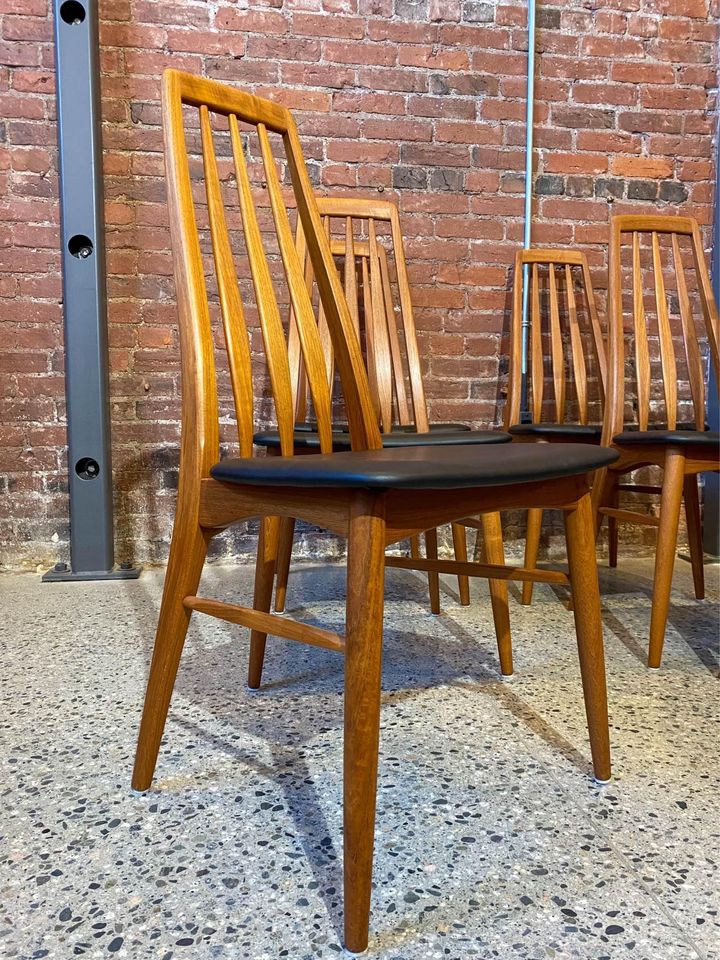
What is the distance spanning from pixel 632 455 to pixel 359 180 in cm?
127

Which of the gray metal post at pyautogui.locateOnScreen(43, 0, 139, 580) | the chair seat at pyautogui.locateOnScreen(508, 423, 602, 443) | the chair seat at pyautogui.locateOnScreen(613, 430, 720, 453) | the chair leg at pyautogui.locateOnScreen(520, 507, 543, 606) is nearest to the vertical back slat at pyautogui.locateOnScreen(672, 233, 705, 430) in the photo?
the chair seat at pyautogui.locateOnScreen(508, 423, 602, 443)

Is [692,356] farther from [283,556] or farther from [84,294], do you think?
[84,294]

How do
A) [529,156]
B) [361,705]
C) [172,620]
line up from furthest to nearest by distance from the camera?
[529,156] < [172,620] < [361,705]

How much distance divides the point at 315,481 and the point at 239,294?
0.40 m

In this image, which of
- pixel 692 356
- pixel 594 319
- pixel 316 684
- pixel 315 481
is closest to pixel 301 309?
pixel 315 481

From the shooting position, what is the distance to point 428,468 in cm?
72

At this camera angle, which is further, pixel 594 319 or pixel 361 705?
pixel 594 319

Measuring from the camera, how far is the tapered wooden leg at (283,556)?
1.59 meters

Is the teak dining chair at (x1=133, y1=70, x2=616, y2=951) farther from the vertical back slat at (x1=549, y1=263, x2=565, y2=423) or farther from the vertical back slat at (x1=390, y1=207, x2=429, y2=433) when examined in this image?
the vertical back slat at (x1=549, y1=263, x2=565, y2=423)

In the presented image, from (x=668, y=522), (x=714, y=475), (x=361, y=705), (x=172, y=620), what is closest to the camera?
(x=361, y=705)

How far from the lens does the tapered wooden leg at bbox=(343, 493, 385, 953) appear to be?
0.69 m

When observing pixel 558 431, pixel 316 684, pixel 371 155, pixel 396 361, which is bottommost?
pixel 316 684

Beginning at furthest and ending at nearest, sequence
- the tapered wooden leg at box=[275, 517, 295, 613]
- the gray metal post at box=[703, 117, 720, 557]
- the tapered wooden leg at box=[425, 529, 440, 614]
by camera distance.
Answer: the gray metal post at box=[703, 117, 720, 557]
the tapered wooden leg at box=[425, 529, 440, 614]
the tapered wooden leg at box=[275, 517, 295, 613]

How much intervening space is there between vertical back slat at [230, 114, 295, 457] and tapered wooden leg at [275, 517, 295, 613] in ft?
1.82
